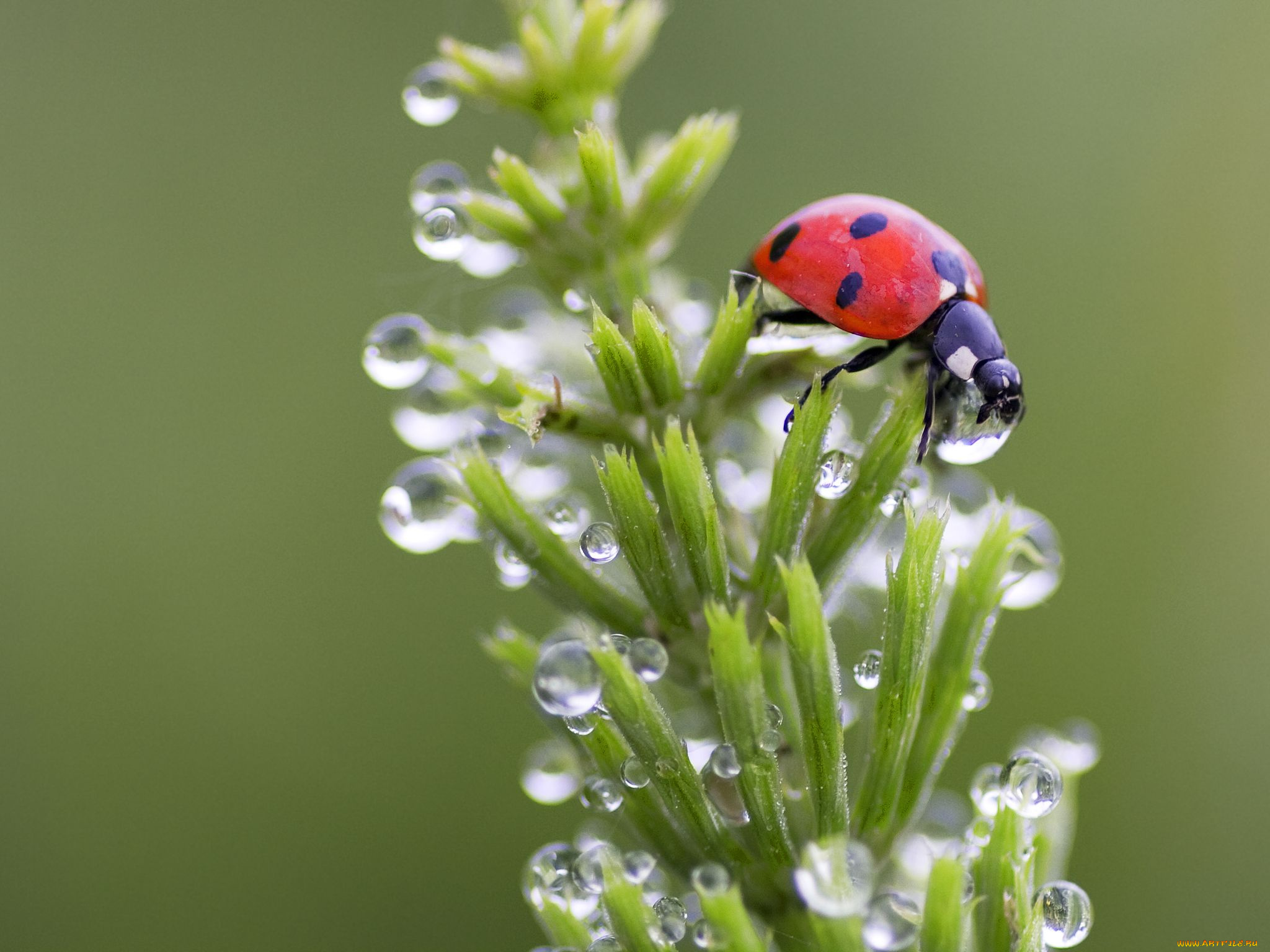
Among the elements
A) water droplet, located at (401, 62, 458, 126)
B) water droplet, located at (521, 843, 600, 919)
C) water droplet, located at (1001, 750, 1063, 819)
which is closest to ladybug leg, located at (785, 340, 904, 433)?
water droplet, located at (1001, 750, 1063, 819)

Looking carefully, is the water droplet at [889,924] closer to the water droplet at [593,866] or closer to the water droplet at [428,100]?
the water droplet at [593,866]

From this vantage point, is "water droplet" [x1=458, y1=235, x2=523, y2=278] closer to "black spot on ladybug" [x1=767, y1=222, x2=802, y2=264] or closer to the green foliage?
the green foliage

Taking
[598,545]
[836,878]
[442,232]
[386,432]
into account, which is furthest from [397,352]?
[386,432]

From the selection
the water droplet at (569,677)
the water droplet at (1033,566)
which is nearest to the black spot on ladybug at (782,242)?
the water droplet at (1033,566)

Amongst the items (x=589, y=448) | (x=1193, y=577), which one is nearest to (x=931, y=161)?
(x=1193, y=577)

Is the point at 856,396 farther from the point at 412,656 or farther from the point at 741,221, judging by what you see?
the point at 412,656

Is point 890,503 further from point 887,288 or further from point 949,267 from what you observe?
point 949,267

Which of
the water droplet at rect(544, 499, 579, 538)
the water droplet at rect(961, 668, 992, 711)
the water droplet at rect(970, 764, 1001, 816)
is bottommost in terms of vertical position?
the water droplet at rect(970, 764, 1001, 816)
